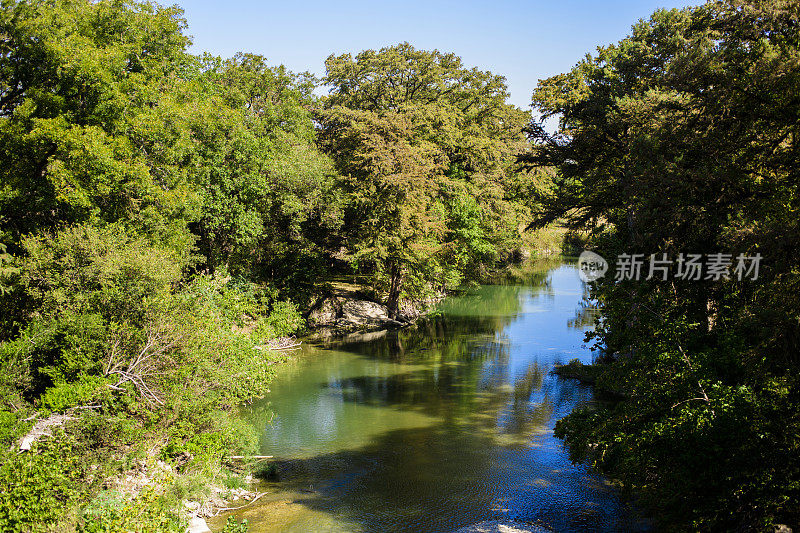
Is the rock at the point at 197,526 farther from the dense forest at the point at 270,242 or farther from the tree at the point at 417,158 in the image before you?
the tree at the point at 417,158

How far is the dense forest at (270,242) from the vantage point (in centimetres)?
821

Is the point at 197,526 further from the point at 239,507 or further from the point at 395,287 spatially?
the point at 395,287

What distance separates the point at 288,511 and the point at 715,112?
39.2ft

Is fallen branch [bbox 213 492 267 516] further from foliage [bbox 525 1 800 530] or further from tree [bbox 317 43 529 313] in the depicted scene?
tree [bbox 317 43 529 313]

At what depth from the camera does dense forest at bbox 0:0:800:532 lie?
8.21m

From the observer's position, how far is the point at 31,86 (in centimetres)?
1731

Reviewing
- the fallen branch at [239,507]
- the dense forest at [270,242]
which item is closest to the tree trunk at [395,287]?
the dense forest at [270,242]

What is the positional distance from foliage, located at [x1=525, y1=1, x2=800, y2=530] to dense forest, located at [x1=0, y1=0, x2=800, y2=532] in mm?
44

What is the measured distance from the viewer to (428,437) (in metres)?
16.7

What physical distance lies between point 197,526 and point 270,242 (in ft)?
64.5

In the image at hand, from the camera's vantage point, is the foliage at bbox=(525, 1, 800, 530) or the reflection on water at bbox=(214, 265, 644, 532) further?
the reflection on water at bbox=(214, 265, 644, 532)

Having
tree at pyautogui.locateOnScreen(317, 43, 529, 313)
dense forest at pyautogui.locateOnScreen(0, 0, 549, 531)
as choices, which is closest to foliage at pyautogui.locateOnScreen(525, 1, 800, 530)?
dense forest at pyautogui.locateOnScreen(0, 0, 549, 531)

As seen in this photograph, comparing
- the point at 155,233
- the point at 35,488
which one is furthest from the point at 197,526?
the point at 155,233

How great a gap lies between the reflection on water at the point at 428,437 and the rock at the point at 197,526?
110cm
